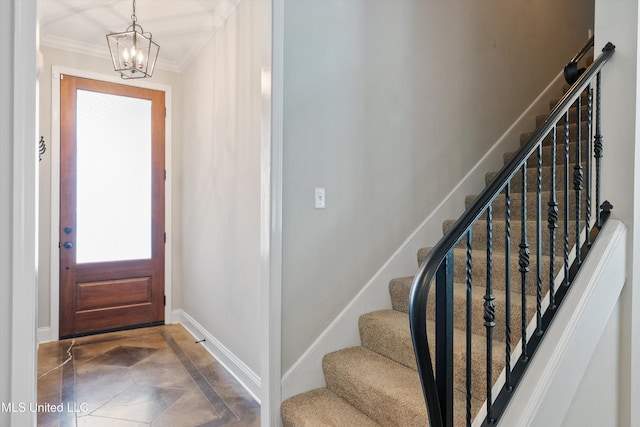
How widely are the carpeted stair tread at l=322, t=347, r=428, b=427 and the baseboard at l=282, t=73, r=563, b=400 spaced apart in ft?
0.24

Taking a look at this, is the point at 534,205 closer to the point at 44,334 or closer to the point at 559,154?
the point at 559,154

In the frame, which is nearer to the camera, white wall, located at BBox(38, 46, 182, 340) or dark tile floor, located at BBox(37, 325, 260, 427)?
dark tile floor, located at BBox(37, 325, 260, 427)

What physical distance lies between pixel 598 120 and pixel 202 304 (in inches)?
131

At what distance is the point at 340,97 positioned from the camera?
2260 millimetres

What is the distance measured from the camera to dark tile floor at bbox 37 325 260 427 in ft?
7.57

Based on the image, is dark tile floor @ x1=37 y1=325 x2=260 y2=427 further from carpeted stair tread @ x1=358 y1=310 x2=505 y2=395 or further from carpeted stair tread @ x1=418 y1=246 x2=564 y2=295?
carpeted stair tread @ x1=418 y1=246 x2=564 y2=295

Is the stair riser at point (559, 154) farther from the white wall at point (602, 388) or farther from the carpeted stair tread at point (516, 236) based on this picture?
the white wall at point (602, 388)

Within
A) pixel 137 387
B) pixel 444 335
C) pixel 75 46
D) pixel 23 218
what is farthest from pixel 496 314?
pixel 75 46

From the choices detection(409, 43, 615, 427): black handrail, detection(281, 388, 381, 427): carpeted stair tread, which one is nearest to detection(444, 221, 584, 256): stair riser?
detection(409, 43, 615, 427): black handrail

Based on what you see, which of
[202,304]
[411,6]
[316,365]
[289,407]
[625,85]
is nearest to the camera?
[625,85]

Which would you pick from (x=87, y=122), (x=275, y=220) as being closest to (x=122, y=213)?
(x=87, y=122)

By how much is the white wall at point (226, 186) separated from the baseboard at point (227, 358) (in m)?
0.02

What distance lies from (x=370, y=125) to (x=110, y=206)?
2.95 meters

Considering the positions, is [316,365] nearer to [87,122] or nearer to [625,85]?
[625,85]
